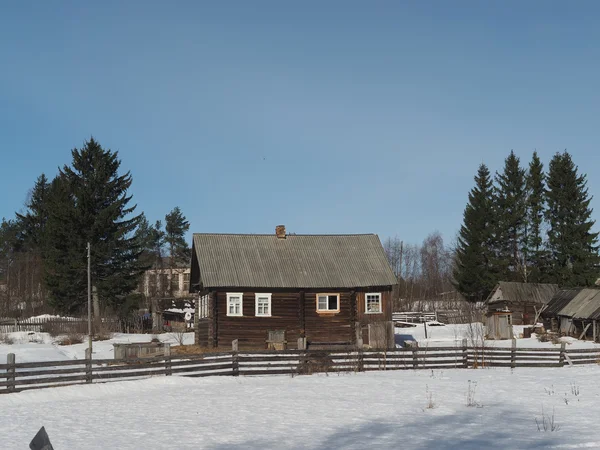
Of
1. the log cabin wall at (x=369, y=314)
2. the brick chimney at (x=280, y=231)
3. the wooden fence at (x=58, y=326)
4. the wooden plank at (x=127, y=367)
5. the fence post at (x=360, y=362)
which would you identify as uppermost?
the brick chimney at (x=280, y=231)

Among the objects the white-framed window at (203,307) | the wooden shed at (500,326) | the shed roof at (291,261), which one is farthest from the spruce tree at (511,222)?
the white-framed window at (203,307)

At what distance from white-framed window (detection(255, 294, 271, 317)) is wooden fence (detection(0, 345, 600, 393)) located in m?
11.0

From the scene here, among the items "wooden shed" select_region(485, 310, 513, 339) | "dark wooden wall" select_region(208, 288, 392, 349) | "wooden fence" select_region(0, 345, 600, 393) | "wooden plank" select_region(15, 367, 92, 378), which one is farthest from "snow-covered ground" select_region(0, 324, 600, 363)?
"wooden plank" select_region(15, 367, 92, 378)

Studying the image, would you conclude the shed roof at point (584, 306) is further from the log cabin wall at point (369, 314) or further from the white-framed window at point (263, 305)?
the white-framed window at point (263, 305)

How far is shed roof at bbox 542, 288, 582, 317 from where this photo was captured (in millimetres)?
48938

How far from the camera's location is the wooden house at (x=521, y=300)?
55.5 metres

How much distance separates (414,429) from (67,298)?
4785 centimetres

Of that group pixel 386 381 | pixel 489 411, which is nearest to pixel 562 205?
pixel 386 381

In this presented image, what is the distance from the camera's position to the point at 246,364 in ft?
80.2

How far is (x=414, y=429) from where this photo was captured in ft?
44.4

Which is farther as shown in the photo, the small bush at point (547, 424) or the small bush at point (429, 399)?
the small bush at point (429, 399)

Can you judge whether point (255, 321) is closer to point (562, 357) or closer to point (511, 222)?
point (562, 357)

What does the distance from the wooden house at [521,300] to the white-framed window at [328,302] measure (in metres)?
22.7

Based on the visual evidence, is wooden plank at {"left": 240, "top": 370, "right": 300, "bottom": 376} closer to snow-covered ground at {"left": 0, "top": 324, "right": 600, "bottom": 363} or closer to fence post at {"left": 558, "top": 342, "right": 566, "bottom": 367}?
snow-covered ground at {"left": 0, "top": 324, "right": 600, "bottom": 363}
